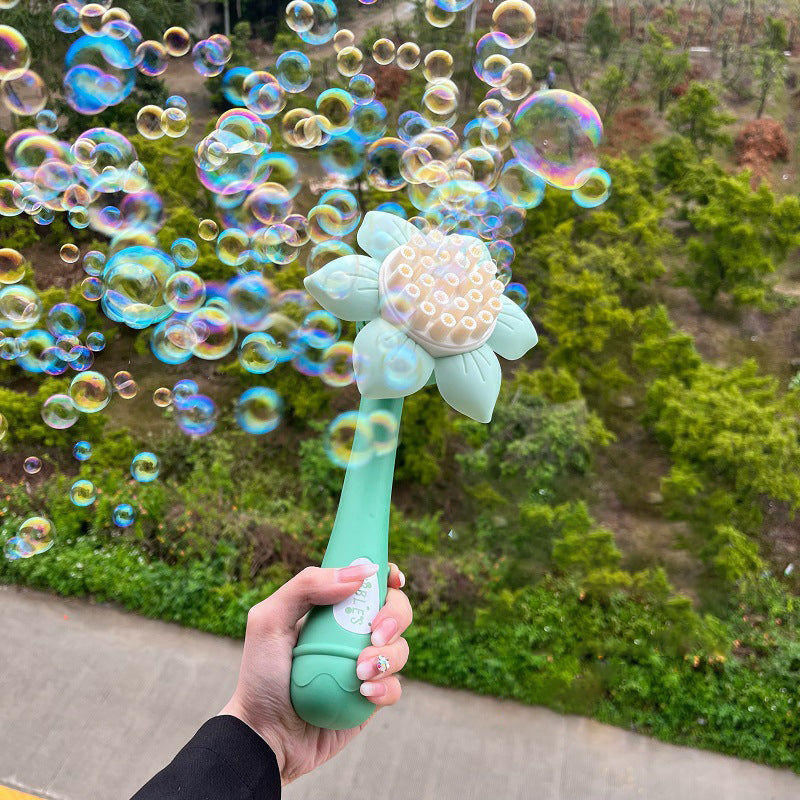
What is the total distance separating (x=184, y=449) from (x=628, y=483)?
3.77 metres

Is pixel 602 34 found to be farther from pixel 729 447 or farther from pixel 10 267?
pixel 10 267

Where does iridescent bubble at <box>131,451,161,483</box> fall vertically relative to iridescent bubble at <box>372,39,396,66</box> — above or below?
below

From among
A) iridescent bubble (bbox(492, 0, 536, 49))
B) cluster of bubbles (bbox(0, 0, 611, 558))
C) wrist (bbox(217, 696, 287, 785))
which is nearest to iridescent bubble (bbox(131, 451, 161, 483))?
cluster of bubbles (bbox(0, 0, 611, 558))

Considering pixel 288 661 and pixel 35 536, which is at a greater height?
pixel 288 661

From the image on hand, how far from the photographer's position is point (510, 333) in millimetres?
3090

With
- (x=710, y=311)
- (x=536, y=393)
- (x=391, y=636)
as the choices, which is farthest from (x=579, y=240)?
(x=391, y=636)

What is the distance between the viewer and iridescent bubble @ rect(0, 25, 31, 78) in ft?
16.4

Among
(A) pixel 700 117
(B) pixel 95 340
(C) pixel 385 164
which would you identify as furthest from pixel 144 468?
(A) pixel 700 117

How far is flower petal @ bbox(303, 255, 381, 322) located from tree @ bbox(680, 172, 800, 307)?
6.14 meters

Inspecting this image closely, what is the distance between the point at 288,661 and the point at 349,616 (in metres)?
0.24

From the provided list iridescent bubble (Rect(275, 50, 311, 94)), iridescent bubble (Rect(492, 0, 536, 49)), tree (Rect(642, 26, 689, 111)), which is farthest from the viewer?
tree (Rect(642, 26, 689, 111))

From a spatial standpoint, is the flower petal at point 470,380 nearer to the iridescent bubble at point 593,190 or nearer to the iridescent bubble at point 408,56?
the iridescent bubble at point 593,190

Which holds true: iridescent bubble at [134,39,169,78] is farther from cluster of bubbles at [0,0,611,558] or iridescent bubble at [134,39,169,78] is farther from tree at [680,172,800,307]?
tree at [680,172,800,307]

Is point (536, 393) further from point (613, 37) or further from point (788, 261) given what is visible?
point (613, 37)
